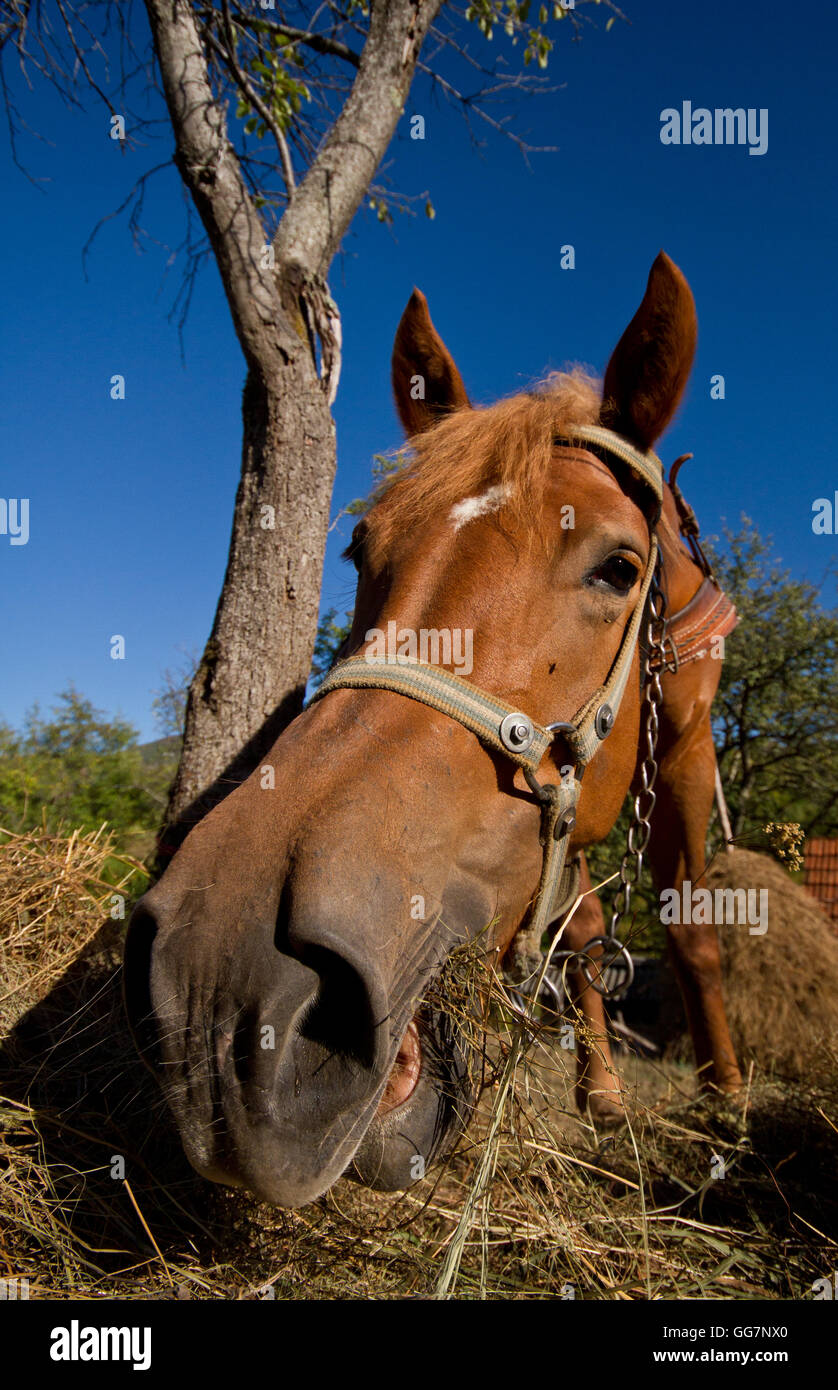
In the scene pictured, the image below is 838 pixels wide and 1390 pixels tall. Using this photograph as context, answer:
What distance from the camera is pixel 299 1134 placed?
1.27 metres

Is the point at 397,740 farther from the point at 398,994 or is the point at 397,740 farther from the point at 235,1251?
the point at 235,1251

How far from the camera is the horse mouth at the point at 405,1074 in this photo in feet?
5.01

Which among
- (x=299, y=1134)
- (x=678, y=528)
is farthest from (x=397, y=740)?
(x=678, y=528)

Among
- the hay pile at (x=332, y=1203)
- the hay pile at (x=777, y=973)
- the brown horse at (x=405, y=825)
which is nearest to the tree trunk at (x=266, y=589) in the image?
the hay pile at (x=332, y=1203)

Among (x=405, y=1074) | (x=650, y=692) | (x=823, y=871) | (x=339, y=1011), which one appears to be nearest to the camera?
(x=339, y=1011)

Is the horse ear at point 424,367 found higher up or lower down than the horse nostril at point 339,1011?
higher up

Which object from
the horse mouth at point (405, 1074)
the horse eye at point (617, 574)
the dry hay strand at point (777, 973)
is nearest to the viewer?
the horse mouth at point (405, 1074)

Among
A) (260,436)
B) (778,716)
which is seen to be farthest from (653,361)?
(778,716)

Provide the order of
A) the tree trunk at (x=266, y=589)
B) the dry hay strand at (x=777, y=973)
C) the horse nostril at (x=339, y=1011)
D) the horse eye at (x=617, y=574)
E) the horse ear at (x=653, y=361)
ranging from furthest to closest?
the dry hay strand at (x=777, y=973)
the tree trunk at (x=266, y=589)
the horse ear at (x=653, y=361)
the horse eye at (x=617, y=574)
the horse nostril at (x=339, y=1011)

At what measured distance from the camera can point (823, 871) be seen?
10.6m

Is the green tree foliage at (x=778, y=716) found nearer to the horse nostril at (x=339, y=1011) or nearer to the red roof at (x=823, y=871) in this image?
the red roof at (x=823, y=871)

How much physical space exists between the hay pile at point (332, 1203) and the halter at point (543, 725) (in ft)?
1.14

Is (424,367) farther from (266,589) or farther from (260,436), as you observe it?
(266,589)

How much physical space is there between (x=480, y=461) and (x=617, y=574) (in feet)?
1.64
